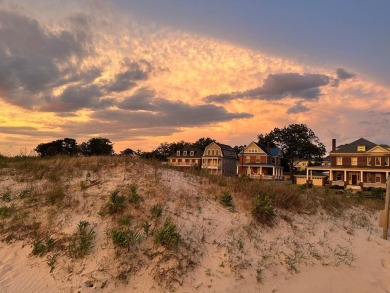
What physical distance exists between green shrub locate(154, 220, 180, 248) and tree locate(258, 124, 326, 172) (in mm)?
79504

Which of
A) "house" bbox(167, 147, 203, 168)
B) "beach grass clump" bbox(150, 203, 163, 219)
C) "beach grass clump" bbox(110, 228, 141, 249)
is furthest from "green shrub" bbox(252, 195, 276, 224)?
"house" bbox(167, 147, 203, 168)

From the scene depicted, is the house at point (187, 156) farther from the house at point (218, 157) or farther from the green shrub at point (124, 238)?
the green shrub at point (124, 238)

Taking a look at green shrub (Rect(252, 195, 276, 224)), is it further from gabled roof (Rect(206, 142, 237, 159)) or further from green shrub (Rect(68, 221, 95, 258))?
gabled roof (Rect(206, 142, 237, 159))

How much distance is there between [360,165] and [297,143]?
92.5 feet

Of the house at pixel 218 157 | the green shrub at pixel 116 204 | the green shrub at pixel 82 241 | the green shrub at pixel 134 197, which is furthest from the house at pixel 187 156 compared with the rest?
the green shrub at pixel 82 241

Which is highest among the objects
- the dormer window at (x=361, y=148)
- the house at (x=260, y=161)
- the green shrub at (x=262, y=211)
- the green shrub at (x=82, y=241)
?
the dormer window at (x=361, y=148)

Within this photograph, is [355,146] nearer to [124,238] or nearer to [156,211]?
[156,211]

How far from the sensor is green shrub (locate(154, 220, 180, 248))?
29.5 ft

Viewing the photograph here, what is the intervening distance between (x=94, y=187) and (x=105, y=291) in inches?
217

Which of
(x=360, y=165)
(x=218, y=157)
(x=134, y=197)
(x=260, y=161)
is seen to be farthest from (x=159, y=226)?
(x=218, y=157)

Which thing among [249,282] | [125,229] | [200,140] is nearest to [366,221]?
[249,282]

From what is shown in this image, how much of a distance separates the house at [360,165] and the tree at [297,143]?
22.8 metres

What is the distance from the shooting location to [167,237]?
29.6 ft

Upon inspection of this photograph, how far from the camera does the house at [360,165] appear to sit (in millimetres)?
55750
